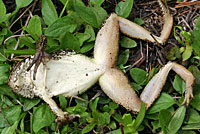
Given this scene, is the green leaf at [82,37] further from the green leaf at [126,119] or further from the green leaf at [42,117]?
the green leaf at [126,119]

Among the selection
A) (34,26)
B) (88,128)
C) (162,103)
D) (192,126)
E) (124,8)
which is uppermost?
(124,8)

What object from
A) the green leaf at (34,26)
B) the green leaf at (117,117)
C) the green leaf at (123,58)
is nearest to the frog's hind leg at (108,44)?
the green leaf at (123,58)

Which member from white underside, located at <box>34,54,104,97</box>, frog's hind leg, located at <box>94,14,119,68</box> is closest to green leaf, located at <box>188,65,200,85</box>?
frog's hind leg, located at <box>94,14,119,68</box>

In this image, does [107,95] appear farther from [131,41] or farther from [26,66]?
[26,66]

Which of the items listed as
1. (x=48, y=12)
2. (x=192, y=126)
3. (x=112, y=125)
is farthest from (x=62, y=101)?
(x=192, y=126)

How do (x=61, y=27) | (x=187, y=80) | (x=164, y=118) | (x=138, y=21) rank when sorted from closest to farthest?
(x=164, y=118) < (x=187, y=80) < (x=61, y=27) < (x=138, y=21)

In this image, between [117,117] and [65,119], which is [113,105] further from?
[65,119]

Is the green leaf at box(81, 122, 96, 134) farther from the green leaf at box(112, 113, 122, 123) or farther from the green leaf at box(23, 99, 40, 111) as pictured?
the green leaf at box(23, 99, 40, 111)

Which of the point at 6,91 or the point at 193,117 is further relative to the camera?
the point at 6,91
